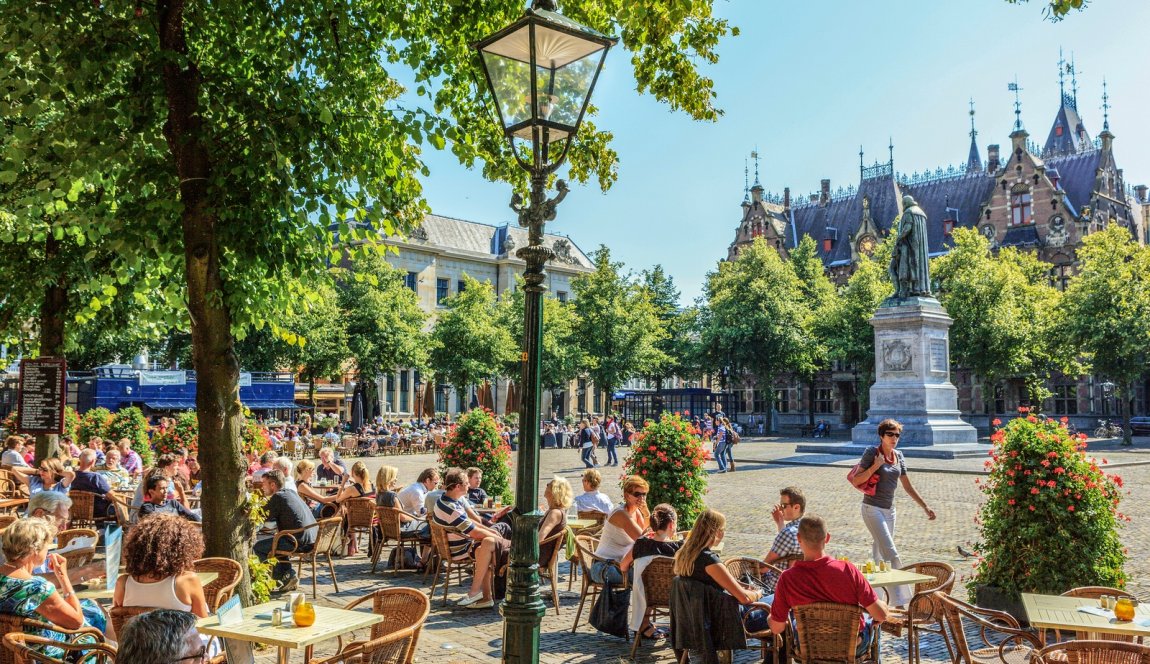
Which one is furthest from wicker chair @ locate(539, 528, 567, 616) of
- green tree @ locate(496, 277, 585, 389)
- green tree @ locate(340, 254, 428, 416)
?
green tree @ locate(340, 254, 428, 416)

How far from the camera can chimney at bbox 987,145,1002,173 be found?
59.8 meters

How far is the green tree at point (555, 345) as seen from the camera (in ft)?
149

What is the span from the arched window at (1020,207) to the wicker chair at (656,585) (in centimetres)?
5625

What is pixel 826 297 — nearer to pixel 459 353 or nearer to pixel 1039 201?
pixel 1039 201

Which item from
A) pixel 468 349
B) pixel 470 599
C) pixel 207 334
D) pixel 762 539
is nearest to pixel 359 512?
pixel 470 599

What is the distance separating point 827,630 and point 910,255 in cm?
2223

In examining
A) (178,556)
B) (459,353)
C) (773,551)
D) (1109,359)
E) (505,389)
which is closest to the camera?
(178,556)

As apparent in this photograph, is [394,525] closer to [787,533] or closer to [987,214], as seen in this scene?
[787,533]

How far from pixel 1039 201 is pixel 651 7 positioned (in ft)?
181

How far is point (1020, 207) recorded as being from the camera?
180 ft

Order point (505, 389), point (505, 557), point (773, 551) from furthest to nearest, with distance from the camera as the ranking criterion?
point (505, 389), point (505, 557), point (773, 551)

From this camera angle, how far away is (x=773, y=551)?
689 cm

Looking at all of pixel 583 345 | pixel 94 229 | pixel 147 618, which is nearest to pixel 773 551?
pixel 147 618

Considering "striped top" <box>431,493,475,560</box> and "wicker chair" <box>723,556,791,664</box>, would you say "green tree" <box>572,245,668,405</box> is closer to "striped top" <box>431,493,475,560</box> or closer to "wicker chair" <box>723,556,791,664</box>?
"striped top" <box>431,493,475,560</box>
